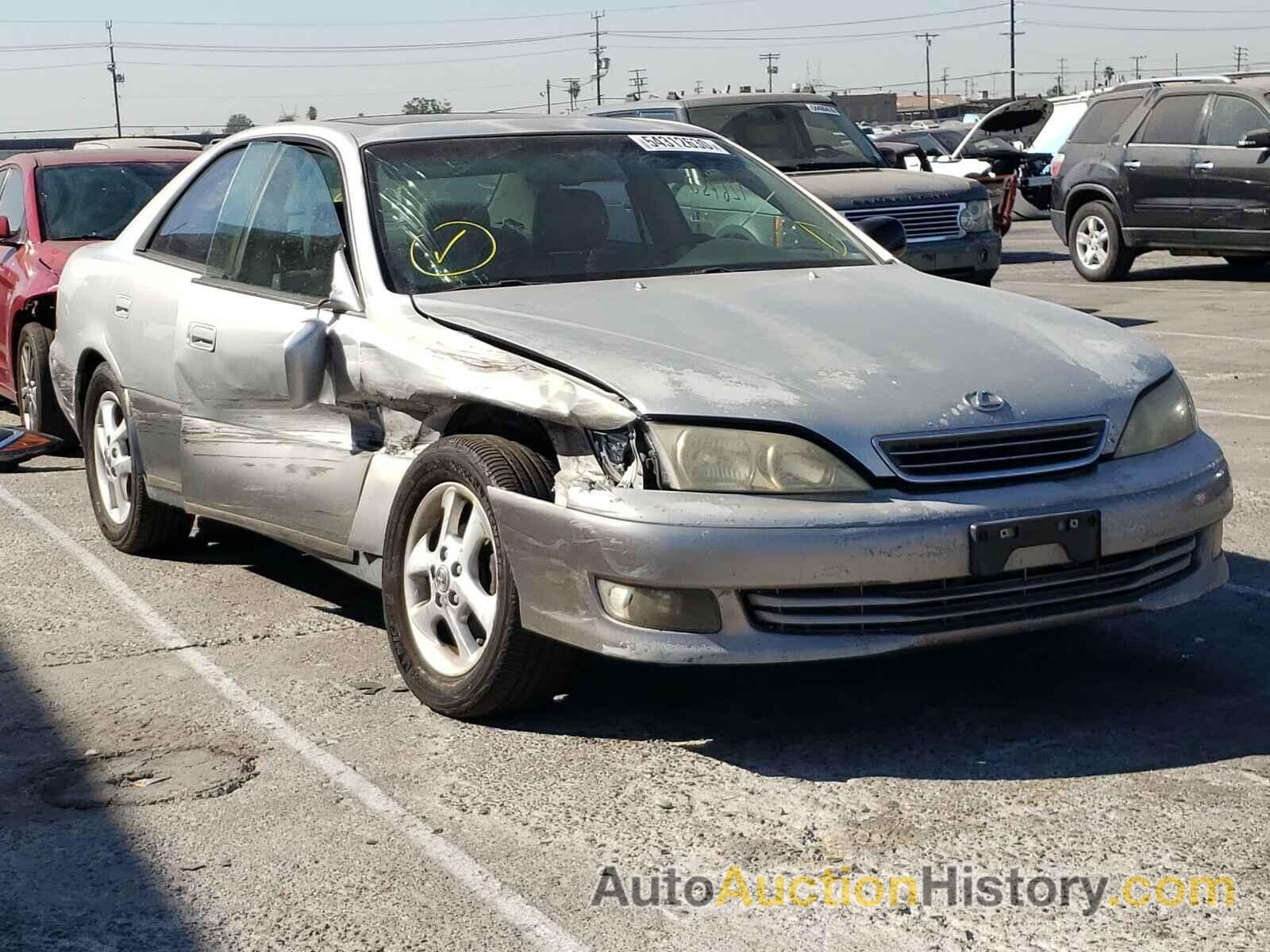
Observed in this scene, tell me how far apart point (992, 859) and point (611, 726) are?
1.23 metres

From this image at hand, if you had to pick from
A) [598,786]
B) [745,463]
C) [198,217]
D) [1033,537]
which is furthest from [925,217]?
[598,786]

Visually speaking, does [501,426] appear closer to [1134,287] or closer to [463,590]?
[463,590]

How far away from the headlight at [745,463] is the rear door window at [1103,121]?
1400cm

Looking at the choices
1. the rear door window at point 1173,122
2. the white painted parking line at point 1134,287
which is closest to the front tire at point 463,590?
the white painted parking line at point 1134,287

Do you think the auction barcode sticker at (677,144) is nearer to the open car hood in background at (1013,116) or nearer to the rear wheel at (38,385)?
the rear wheel at (38,385)

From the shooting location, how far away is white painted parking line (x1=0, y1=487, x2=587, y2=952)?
333 cm

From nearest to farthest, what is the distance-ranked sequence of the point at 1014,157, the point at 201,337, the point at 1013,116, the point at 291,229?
the point at 291,229
the point at 201,337
the point at 1014,157
the point at 1013,116

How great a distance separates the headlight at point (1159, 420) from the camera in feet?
14.5

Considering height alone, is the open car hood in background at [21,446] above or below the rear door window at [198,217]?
below

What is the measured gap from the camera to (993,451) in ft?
13.7

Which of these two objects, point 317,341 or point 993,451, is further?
point 317,341

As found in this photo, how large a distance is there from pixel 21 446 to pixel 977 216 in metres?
7.37

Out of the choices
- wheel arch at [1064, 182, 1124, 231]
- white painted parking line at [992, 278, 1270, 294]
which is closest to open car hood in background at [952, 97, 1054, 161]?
white painted parking line at [992, 278, 1270, 294]

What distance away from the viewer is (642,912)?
11.0 feet
